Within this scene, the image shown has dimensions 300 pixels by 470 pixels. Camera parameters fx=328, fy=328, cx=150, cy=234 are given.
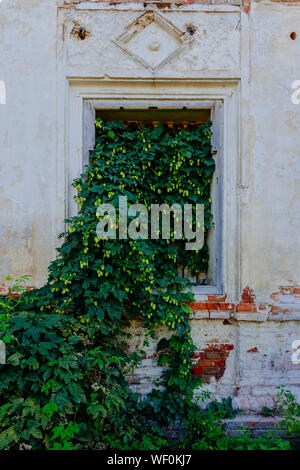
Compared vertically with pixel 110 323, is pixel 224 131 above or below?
above

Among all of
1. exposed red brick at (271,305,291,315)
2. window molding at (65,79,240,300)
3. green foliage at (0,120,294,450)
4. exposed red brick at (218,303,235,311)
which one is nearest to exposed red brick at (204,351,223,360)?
green foliage at (0,120,294,450)

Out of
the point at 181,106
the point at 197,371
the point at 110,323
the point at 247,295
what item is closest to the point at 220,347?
the point at 197,371

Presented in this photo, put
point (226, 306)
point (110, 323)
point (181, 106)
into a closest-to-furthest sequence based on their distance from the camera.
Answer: point (110, 323)
point (226, 306)
point (181, 106)

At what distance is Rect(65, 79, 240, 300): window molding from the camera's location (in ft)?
11.3

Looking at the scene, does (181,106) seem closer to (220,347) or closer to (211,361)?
(220,347)

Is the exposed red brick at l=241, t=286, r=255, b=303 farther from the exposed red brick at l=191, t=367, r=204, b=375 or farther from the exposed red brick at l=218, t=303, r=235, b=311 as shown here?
the exposed red brick at l=191, t=367, r=204, b=375

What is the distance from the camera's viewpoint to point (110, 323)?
10.0ft

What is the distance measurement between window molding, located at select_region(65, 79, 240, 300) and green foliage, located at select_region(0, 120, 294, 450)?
0.18 m

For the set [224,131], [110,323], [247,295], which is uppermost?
[224,131]

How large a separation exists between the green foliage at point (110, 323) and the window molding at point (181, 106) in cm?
18

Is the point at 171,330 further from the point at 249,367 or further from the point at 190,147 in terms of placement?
the point at 190,147

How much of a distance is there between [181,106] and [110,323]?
7.73 ft

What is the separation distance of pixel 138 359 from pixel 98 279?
0.94 metres

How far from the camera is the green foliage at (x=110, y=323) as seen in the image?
2486 millimetres
